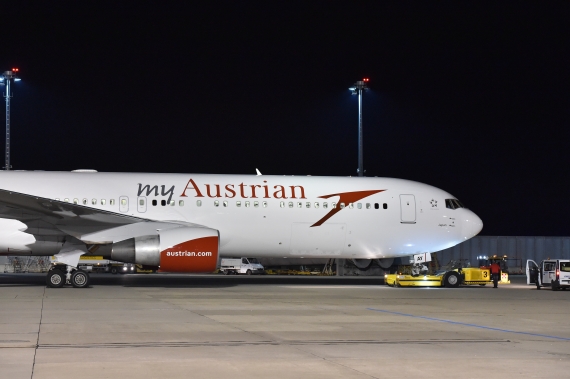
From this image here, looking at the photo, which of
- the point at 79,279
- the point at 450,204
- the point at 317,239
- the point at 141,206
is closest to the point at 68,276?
the point at 79,279

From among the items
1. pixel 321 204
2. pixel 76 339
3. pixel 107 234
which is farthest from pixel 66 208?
pixel 76 339

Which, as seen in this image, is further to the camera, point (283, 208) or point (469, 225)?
point (469, 225)

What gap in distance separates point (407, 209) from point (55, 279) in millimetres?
12638

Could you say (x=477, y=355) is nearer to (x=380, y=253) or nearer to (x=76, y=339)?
(x=76, y=339)

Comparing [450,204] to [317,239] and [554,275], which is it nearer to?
[554,275]

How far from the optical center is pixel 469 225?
2753 centimetres

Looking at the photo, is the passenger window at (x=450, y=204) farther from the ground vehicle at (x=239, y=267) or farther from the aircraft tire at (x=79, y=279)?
the ground vehicle at (x=239, y=267)

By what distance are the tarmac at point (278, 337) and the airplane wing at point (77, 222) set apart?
4.10m

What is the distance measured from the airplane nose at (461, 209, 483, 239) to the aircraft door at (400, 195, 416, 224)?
2062 millimetres

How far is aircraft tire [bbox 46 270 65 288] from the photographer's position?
2291cm

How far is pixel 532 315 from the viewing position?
1580 cm

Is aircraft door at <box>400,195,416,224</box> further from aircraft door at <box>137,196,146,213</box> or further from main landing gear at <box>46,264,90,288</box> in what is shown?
main landing gear at <box>46,264,90,288</box>

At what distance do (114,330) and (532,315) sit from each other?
9026 millimetres

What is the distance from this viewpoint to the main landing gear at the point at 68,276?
75.4 ft
